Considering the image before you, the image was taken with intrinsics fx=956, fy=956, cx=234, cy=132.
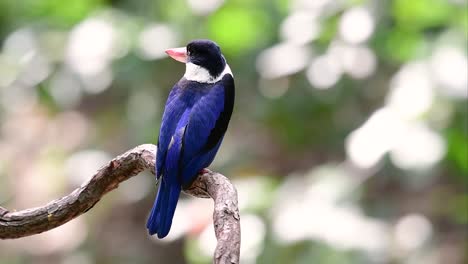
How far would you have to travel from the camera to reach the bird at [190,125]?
8.81 ft

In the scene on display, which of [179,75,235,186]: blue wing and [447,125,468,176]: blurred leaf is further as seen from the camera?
[447,125,468,176]: blurred leaf

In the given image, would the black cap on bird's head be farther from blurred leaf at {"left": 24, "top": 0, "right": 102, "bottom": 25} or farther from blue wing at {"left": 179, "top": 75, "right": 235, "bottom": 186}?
blurred leaf at {"left": 24, "top": 0, "right": 102, "bottom": 25}

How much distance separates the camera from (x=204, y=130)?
2.84 metres

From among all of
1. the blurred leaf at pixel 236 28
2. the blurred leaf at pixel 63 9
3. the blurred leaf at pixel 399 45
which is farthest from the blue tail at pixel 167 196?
the blurred leaf at pixel 63 9

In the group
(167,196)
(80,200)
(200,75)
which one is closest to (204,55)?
(200,75)

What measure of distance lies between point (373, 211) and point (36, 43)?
1.76m

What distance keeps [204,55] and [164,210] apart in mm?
549

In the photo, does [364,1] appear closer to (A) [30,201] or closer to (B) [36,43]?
(B) [36,43]

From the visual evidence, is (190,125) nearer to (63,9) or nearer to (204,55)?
(204,55)

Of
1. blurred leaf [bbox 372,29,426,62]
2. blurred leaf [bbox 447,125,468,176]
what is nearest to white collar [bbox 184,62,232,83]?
blurred leaf [bbox 372,29,426,62]

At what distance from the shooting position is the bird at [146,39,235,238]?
2686mm

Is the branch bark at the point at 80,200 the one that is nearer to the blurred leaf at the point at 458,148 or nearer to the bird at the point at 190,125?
the bird at the point at 190,125

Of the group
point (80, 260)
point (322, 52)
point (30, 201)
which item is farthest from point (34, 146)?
point (322, 52)

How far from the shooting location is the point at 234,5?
14.0ft
